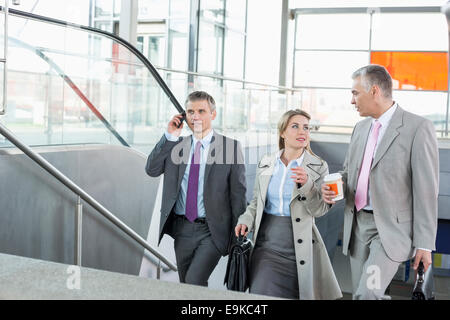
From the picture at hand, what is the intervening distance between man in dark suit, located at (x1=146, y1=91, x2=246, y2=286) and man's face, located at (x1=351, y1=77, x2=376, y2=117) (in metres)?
0.82

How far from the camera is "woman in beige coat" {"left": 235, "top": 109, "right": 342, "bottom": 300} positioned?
3336 mm

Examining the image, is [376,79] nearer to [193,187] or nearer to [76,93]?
[193,187]

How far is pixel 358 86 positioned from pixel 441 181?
417 inches

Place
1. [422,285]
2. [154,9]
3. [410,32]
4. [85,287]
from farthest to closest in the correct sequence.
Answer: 1. [410,32]
2. [154,9]
3. [422,285]
4. [85,287]

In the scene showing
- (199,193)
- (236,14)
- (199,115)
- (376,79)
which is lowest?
(199,193)

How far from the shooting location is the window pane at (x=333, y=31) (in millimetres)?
15492

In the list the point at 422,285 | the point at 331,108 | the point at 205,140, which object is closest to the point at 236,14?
the point at 331,108

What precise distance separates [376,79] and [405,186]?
581 millimetres

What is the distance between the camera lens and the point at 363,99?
3.17 m

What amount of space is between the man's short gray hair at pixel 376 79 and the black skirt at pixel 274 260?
871 millimetres

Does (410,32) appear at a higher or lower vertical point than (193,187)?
higher

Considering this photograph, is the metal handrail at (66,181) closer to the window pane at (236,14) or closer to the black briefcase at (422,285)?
the black briefcase at (422,285)

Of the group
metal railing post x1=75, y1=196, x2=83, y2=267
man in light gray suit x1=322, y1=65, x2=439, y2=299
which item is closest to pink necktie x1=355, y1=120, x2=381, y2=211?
man in light gray suit x1=322, y1=65, x2=439, y2=299
